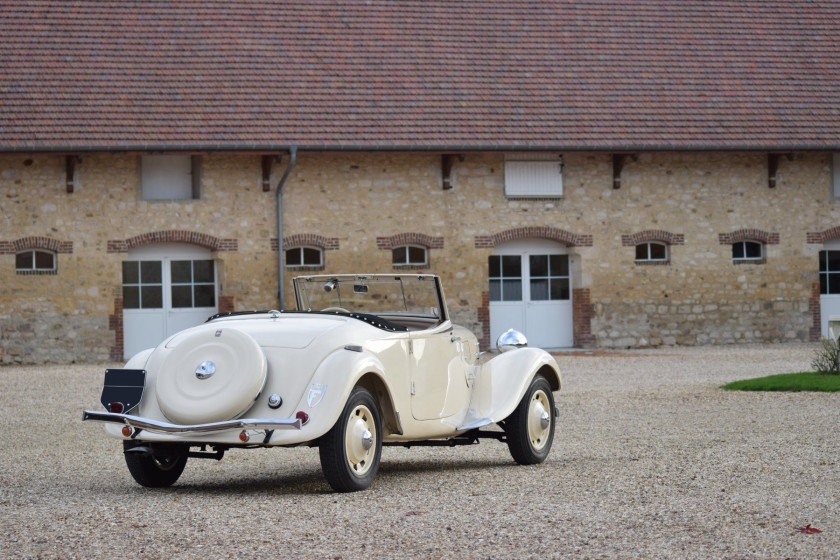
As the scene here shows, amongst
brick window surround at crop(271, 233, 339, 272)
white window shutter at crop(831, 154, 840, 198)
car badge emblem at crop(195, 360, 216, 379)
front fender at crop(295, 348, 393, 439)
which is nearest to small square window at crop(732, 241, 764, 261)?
white window shutter at crop(831, 154, 840, 198)

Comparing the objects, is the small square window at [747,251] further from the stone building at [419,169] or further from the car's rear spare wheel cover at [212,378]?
the car's rear spare wheel cover at [212,378]

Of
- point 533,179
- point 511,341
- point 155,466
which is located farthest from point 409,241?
point 155,466

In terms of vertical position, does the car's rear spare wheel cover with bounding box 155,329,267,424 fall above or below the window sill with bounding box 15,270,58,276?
below

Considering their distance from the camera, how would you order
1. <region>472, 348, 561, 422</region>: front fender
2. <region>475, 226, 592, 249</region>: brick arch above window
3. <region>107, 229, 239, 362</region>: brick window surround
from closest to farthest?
<region>472, 348, 561, 422</region>: front fender → <region>107, 229, 239, 362</region>: brick window surround → <region>475, 226, 592, 249</region>: brick arch above window

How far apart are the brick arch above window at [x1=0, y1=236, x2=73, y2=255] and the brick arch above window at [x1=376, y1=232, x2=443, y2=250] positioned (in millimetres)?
5131

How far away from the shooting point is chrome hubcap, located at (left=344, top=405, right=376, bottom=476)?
20.1 ft

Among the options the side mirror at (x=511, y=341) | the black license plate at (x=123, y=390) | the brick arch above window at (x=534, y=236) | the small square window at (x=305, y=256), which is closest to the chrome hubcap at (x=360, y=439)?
the black license plate at (x=123, y=390)

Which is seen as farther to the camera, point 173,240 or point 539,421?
point 173,240

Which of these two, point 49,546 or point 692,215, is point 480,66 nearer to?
point 692,215

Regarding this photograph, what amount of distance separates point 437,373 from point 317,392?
127cm

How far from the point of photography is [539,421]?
7.63 m

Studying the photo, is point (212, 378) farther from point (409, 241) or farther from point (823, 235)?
point (823, 235)

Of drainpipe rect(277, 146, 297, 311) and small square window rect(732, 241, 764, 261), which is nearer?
drainpipe rect(277, 146, 297, 311)

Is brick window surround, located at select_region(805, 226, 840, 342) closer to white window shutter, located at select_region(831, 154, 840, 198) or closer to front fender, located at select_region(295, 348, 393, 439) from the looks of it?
white window shutter, located at select_region(831, 154, 840, 198)
